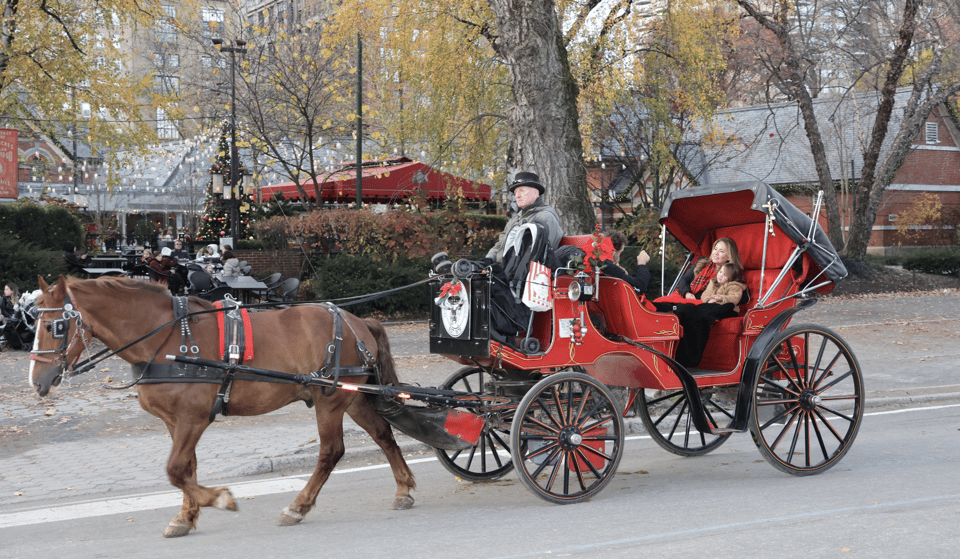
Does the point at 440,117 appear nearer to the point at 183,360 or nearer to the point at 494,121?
the point at 494,121

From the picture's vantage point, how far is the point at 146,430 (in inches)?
361

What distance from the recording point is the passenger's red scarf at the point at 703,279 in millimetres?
7969

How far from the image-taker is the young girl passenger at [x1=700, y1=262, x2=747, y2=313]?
24.1 feet

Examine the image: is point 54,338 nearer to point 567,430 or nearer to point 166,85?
point 567,430

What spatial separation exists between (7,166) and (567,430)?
1809 cm

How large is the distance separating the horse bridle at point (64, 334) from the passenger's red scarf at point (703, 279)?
5.25m

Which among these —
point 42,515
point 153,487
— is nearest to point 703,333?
point 153,487

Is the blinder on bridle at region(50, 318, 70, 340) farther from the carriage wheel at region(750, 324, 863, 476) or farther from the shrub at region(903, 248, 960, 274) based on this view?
the shrub at region(903, 248, 960, 274)

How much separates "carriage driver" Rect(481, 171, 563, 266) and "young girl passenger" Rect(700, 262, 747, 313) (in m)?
1.75

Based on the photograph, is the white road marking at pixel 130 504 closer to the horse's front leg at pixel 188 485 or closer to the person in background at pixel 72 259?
the horse's front leg at pixel 188 485

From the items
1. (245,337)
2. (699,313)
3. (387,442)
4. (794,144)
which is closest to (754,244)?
(699,313)

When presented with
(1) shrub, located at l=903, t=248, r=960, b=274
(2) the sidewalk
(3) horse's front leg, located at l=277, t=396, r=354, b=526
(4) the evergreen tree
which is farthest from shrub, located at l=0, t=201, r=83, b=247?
(1) shrub, located at l=903, t=248, r=960, b=274

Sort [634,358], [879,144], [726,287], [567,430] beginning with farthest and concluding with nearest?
1. [879,144]
2. [726,287]
3. [634,358]
4. [567,430]

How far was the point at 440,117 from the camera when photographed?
1988 centimetres
